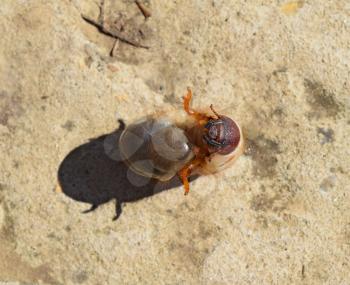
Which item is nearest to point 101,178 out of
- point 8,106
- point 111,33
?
point 8,106


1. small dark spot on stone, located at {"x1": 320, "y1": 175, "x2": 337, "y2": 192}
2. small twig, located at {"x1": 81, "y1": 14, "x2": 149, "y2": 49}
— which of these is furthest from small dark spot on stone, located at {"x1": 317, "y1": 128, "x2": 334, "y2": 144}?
small twig, located at {"x1": 81, "y1": 14, "x2": 149, "y2": 49}

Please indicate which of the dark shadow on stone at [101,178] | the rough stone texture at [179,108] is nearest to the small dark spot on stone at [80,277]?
the rough stone texture at [179,108]

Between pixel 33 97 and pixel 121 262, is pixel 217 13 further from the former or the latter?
pixel 121 262

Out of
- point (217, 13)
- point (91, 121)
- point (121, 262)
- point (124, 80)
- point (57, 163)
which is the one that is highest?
point (217, 13)

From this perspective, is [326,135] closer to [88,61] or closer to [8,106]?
[88,61]

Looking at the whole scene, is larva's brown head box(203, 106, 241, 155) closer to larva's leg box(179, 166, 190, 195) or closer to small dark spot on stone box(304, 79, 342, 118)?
larva's leg box(179, 166, 190, 195)

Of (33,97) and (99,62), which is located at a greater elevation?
(99,62)

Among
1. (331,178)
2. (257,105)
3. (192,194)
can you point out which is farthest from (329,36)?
(192,194)
